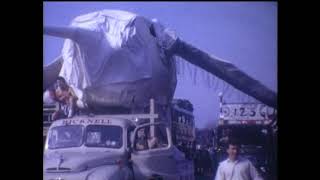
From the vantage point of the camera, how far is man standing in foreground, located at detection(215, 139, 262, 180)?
3.38m

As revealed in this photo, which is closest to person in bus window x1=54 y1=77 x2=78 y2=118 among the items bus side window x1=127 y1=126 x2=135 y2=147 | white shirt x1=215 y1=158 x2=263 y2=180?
bus side window x1=127 y1=126 x2=135 y2=147

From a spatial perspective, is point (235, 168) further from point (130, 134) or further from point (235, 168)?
point (130, 134)

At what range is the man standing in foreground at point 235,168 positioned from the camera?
3375 millimetres

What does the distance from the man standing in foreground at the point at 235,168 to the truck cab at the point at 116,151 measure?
0.84ft

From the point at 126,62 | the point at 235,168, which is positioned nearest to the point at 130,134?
the point at 126,62

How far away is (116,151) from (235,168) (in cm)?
96

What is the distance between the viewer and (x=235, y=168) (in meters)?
3.38

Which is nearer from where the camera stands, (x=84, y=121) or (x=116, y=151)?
(x=116, y=151)

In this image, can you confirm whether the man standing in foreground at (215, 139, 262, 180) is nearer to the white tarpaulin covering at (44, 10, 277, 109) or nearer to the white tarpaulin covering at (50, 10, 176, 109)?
the white tarpaulin covering at (44, 10, 277, 109)

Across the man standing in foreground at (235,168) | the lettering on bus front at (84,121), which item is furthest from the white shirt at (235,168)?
the lettering on bus front at (84,121)
